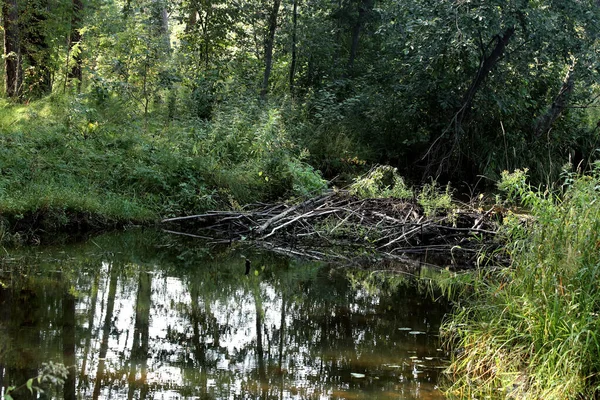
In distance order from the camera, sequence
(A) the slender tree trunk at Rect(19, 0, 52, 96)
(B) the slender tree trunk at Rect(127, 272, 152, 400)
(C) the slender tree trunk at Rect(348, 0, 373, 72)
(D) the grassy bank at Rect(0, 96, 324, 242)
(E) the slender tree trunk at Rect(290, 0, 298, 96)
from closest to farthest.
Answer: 1. (B) the slender tree trunk at Rect(127, 272, 152, 400)
2. (D) the grassy bank at Rect(0, 96, 324, 242)
3. (A) the slender tree trunk at Rect(19, 0, 52, 96)
4. (E) the slender tree trunk at Rect(290, 0, 298, 96)
5. (C) the slender tree trunk at Rect(348, 0, 373, 72)

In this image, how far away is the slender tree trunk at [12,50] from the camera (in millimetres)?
12344

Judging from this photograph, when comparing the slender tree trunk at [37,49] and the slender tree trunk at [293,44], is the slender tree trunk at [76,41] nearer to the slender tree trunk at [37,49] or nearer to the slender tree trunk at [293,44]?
the slender tree trunk at [37,49]

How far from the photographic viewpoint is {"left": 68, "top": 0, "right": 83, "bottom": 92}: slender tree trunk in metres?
13.3

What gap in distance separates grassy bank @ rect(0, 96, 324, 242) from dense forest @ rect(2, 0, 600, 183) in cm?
22

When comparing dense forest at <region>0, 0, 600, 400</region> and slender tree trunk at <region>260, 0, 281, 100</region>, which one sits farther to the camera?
slender tree trunk at <region>260, 0, 281, 100</region>

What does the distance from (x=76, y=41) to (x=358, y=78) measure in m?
6.61

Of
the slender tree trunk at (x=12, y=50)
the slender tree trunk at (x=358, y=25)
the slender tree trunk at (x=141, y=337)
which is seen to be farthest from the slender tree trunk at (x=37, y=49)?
the slender tree trunk at (x=141, y=337)

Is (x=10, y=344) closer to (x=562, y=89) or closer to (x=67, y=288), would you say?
(x=67, y=288)

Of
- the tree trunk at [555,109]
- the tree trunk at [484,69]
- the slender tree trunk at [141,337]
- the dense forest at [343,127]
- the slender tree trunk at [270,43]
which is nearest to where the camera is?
the slender tree trunk at [141,337]

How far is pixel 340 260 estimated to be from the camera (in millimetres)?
8578

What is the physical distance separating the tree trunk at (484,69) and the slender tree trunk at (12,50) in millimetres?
8813

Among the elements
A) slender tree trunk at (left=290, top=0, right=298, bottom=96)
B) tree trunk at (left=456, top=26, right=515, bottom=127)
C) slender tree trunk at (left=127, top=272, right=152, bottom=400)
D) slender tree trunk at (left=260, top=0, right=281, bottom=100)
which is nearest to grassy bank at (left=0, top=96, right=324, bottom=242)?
slender tree trunk at (left=127, top=272, right=152, bottom=400)

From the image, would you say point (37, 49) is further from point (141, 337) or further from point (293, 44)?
point (141, 337)

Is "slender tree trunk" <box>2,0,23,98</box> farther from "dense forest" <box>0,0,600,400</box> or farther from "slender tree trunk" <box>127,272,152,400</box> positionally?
"slender tree trunk" <box>127,272,152,400</box>
